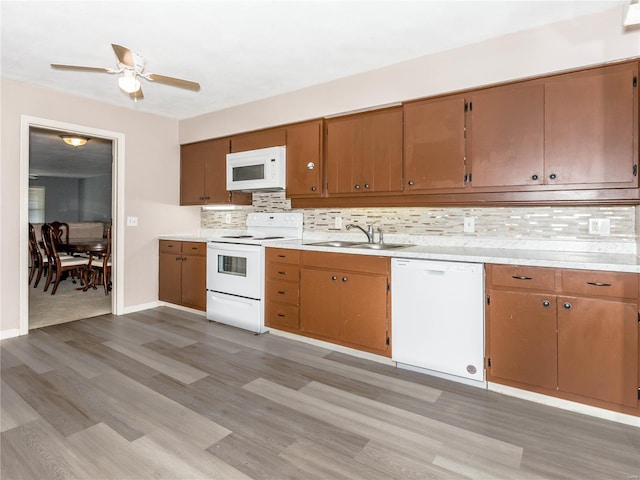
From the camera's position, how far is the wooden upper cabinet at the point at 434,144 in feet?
8.92

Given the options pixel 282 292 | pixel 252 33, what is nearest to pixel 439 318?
pixel 282 292

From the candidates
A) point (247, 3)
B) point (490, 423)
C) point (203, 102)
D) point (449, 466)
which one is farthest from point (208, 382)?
point (203, 102)

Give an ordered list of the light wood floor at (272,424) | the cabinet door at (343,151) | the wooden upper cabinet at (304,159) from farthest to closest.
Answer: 1. the wooden upper cabinet at (304,159)
2. the cabinet door at (343,151)
3. the light wood floor at (272,424)

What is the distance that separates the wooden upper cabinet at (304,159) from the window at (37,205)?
9696 millimetres

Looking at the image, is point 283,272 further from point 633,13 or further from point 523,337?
point 633,13

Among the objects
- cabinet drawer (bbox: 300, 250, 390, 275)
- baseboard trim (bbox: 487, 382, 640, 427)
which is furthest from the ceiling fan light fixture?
baseboard trim (bbox: 487, 382, 640, 427)

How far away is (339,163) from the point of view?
11.0ft

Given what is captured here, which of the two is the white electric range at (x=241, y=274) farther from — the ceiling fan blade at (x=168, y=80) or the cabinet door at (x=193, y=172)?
the ceiling fan blade at (x=168, y=80)

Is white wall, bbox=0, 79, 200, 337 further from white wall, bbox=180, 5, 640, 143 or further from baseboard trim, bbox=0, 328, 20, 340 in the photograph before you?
white wall, bbox=180, 5, 640, 143

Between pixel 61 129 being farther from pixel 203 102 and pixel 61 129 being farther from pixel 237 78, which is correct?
pixel 237 78

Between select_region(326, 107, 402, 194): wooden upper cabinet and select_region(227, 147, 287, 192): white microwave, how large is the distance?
56cm

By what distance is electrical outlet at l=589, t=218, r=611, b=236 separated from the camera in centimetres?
245

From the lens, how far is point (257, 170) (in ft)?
12.6

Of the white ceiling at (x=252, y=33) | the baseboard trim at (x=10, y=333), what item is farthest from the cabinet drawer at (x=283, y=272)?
the baseboard trim at (x=10, y=333)
